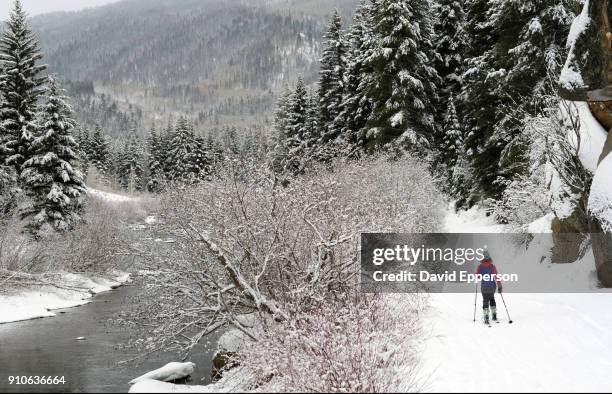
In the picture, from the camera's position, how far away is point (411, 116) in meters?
30.9

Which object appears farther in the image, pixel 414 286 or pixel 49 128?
pixel 49 128

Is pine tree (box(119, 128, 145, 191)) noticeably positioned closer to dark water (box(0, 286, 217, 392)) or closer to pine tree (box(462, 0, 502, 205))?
pine tree (box(462, 0, 502, 205))

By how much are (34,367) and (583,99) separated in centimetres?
1616

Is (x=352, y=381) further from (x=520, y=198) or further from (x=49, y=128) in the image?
(x=49, y=128)

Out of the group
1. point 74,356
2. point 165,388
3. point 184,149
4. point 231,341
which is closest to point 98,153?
point 184,149

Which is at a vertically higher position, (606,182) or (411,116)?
(411,116)

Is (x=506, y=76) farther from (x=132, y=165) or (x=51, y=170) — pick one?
(x=132, y=165)

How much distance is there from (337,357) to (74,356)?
380 inches

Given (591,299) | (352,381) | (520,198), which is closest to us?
(352,381)

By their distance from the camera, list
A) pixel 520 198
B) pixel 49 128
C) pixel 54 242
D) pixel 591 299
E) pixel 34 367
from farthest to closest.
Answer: pixel 49 128
pixel 54 242
pixel 520 198
pixel 34 367
pixel 591 299

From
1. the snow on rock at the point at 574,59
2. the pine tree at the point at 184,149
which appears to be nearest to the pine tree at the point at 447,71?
the snow on rock at the point at 574,59

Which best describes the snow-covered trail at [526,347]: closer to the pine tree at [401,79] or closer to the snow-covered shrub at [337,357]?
the snow-covered shrub at [337,357]

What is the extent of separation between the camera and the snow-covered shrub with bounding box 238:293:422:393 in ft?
27.5

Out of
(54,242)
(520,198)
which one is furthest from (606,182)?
(54,242)
